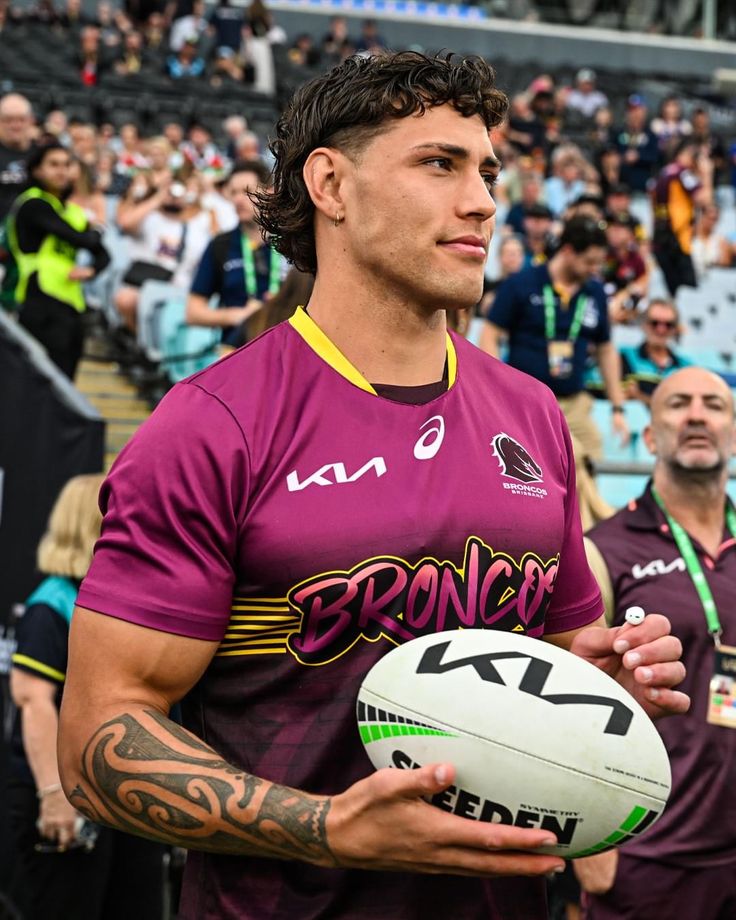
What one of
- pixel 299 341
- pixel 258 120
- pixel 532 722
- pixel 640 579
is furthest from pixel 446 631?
pixel 258 120

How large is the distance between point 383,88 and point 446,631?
917 mm

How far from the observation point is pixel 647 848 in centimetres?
439

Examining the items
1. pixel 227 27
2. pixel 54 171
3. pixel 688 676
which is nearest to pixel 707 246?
pixel 227 27

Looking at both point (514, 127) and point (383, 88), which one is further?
point (514, 127)

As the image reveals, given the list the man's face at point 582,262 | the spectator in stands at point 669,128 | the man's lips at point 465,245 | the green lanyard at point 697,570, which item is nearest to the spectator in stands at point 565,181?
the spectator in stands at point 669,128

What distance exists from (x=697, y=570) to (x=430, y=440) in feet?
7.80

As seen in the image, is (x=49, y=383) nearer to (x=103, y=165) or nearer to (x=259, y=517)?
(x=259, y=517)

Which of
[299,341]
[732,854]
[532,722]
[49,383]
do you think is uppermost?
[299,341]

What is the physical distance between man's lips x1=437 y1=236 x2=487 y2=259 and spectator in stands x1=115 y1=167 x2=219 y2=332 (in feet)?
29.5

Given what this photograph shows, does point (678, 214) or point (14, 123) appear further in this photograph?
point (678, 214)

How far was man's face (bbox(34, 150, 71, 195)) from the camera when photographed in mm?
8578

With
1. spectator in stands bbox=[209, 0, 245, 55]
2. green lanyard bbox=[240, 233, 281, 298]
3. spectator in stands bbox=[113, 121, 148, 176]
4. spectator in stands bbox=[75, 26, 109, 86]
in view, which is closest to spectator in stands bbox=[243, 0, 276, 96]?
spectator in stands bbox=[209, 0, 245, 55]

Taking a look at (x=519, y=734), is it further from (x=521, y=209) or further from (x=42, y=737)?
(x=521, y=209)

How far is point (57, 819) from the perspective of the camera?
483 centimetres
